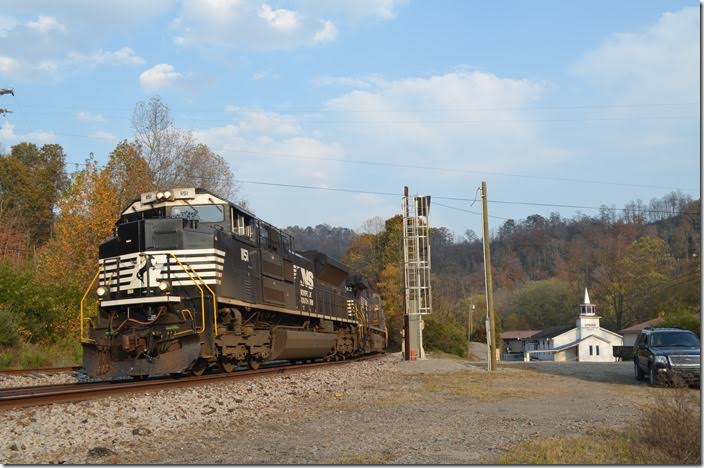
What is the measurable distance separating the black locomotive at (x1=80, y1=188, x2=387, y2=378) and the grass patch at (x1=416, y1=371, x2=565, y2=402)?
4.64 metres

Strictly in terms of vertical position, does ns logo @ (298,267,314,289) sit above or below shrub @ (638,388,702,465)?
above

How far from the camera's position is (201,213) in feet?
51.8

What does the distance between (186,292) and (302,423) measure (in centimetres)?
564

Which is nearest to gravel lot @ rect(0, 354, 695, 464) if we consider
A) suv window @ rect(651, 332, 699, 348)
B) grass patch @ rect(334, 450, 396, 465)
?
grass patch @ rect(334, 450, 396, 465)

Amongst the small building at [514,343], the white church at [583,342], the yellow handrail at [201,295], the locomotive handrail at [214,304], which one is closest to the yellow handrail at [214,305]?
the locomotive handrail at [214,304]

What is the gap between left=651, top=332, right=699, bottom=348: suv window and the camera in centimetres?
1752

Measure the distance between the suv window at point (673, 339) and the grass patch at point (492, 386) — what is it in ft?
9.72

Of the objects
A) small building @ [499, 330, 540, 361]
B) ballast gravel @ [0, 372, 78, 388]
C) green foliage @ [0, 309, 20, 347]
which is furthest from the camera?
small building @ [499, 330, 540, 361]

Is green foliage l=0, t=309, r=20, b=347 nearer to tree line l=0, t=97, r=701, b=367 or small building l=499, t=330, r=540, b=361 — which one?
tree line l=0, t=97, r=701, b=367

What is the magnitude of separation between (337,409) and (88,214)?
89.7ft

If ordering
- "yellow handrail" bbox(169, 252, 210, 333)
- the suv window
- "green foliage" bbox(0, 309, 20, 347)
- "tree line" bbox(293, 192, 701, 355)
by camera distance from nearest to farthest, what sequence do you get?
"yellow handrail" bbox(169, 252, 210, 333), the suv window, "green foliage" bbox(0, 309, 20, 347), "tree line" bbox(293, 192, 701, 355)

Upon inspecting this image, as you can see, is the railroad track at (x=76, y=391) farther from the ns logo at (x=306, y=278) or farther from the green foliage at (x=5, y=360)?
the green foliage at (x=5, y=360)

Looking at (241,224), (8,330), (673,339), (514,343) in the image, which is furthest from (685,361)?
(514,343)

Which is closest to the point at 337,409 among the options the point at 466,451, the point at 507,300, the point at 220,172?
the point at 466,451
